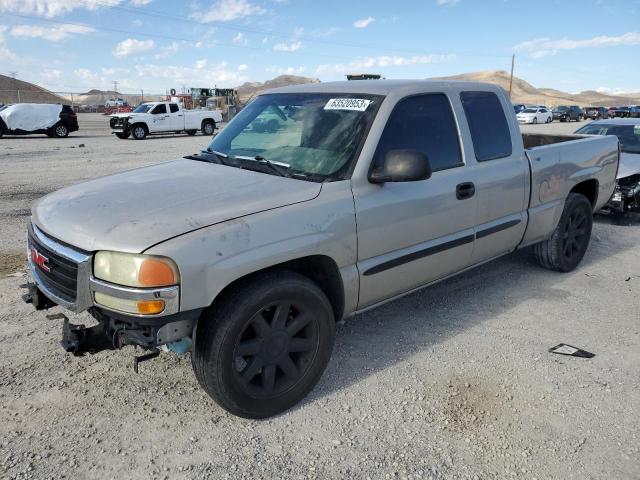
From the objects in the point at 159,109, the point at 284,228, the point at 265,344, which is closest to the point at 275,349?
the point at 265,344

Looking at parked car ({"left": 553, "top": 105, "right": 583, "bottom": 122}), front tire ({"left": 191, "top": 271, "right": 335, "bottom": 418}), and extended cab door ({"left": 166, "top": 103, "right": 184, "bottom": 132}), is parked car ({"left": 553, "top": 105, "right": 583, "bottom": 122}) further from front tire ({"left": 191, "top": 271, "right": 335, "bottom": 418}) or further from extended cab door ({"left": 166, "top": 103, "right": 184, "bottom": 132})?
front tire ({"left": 191, "top": 271, "right": 335, "bottom": 418})

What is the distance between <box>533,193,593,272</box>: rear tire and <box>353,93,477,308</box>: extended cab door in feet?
5.20

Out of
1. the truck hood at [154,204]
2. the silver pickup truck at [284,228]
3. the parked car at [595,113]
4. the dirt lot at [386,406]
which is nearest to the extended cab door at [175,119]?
the dirt lot at [386,406]

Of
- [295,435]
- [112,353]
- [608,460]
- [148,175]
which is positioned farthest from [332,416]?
[148,175]

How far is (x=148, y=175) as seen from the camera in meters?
3.45

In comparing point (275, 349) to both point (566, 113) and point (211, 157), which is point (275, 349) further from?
point (566, 113)

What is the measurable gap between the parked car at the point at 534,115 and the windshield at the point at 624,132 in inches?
1381

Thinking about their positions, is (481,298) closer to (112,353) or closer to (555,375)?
(555,375)

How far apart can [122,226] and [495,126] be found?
9.89ft

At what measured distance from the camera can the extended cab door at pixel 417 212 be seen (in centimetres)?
321

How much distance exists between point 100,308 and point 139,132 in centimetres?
2468

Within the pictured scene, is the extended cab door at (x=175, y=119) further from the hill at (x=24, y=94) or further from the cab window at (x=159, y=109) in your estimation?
the hill at (x=24, y=94)

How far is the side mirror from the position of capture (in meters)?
3.00

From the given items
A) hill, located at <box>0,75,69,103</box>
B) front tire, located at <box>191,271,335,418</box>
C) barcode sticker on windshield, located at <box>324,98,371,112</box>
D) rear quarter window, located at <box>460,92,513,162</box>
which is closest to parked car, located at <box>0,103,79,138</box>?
barcode sticker on windshield, located at <box>324,98,371,112</box>
